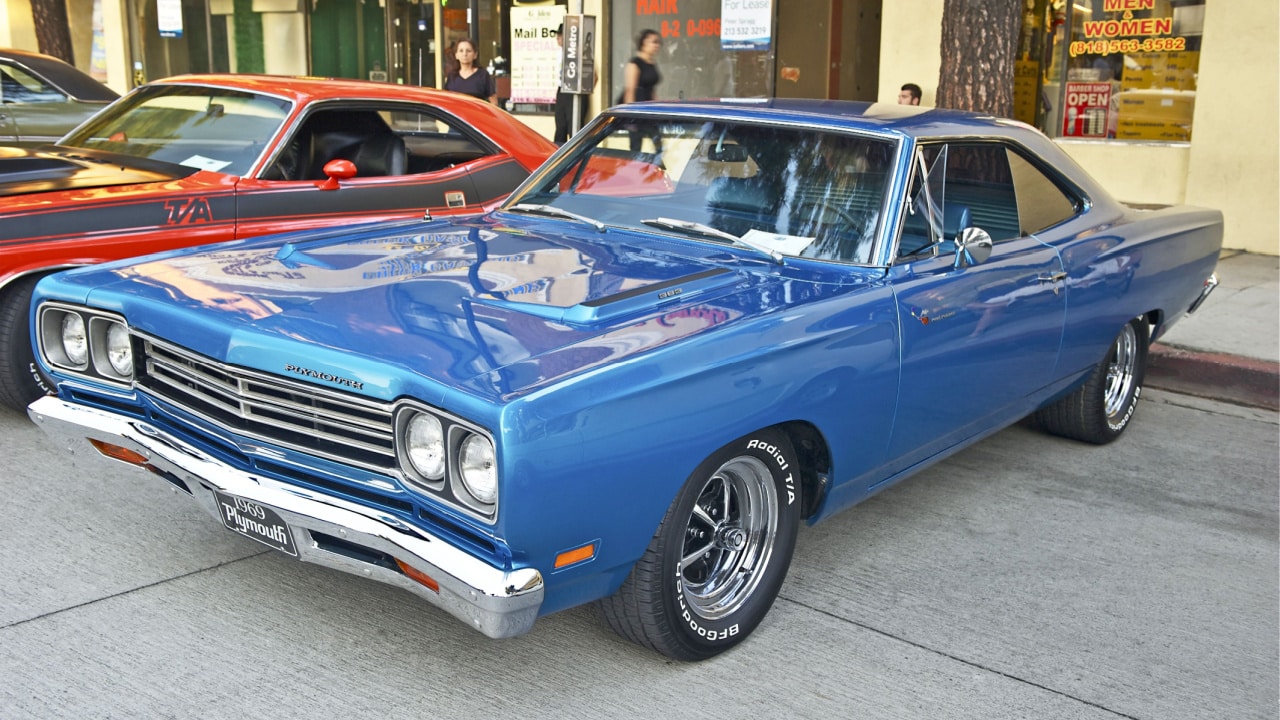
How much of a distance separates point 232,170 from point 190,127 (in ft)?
1.79

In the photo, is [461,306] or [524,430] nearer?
[524,430]

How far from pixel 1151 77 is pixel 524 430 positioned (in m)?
10.00

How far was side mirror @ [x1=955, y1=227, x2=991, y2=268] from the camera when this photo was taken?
399cm

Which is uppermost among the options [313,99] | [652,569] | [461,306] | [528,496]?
[313,99]

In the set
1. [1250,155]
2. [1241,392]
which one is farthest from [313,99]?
[1250,155]

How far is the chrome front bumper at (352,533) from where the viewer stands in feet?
8.64

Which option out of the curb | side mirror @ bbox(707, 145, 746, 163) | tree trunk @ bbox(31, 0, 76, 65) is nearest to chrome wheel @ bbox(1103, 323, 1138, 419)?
the curb

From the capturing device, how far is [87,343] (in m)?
3.56

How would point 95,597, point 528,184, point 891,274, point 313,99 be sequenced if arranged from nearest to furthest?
point 95,597, point 891,274, point 528,184, point 313,99

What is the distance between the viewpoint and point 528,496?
102 inches

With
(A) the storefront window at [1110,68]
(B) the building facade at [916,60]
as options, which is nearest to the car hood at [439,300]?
(B) the building facade at [916,60]

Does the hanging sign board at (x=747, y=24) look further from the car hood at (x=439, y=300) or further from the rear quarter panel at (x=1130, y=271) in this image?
the car hood at (x=439, y=300)

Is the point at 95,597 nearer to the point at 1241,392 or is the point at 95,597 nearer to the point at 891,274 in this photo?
the point at 891,274

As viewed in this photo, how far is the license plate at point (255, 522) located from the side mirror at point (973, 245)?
2.35 metres
